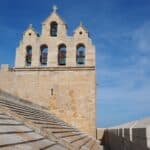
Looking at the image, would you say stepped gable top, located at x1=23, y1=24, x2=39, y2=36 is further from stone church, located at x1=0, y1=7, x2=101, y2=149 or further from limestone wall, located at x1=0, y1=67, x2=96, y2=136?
limestone wall, located at x1=0, y1=67, x2=96, y2=136

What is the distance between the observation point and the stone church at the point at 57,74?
1521cm

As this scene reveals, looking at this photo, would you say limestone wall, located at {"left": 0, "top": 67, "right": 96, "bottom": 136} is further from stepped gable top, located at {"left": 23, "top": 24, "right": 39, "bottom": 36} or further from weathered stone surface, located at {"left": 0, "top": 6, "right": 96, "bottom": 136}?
stepped gable top, located at {"left": 23, "top": 24, "right": 39, "bottom": 36}

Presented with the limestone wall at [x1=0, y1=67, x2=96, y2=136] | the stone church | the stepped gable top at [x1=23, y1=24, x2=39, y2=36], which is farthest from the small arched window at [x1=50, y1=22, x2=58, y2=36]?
the limestone wall at [x1=0, y1=67, x2=96, y2=136]

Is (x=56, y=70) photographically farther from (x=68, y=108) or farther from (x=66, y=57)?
(x=68, y=108)

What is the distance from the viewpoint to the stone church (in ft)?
49.9

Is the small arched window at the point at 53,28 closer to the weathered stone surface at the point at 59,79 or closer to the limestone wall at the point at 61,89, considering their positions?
the weathered stone surface at the point at 59,79

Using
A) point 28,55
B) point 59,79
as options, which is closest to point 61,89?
point 59,79

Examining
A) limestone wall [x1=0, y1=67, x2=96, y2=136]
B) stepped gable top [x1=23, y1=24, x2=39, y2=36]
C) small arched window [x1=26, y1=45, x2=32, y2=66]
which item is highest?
stepped gable top [x1=23, y1=24, x2=39, y2=36]

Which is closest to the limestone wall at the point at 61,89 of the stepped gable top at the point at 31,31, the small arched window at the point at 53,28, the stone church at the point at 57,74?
the stone church at the point at 57,74

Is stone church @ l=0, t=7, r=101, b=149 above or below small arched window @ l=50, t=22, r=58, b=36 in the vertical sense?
below

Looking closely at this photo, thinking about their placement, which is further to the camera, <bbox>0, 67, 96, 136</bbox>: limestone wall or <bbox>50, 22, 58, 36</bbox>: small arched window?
<bbox>50, 22, 58, 36</bbox>: small arched window

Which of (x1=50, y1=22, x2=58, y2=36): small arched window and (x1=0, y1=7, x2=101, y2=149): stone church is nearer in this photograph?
(x1=0, y1=7, x2=101, y2=149): stone church

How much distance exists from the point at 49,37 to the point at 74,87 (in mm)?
2934

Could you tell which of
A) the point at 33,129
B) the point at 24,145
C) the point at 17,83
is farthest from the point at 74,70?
the point at 24,145
